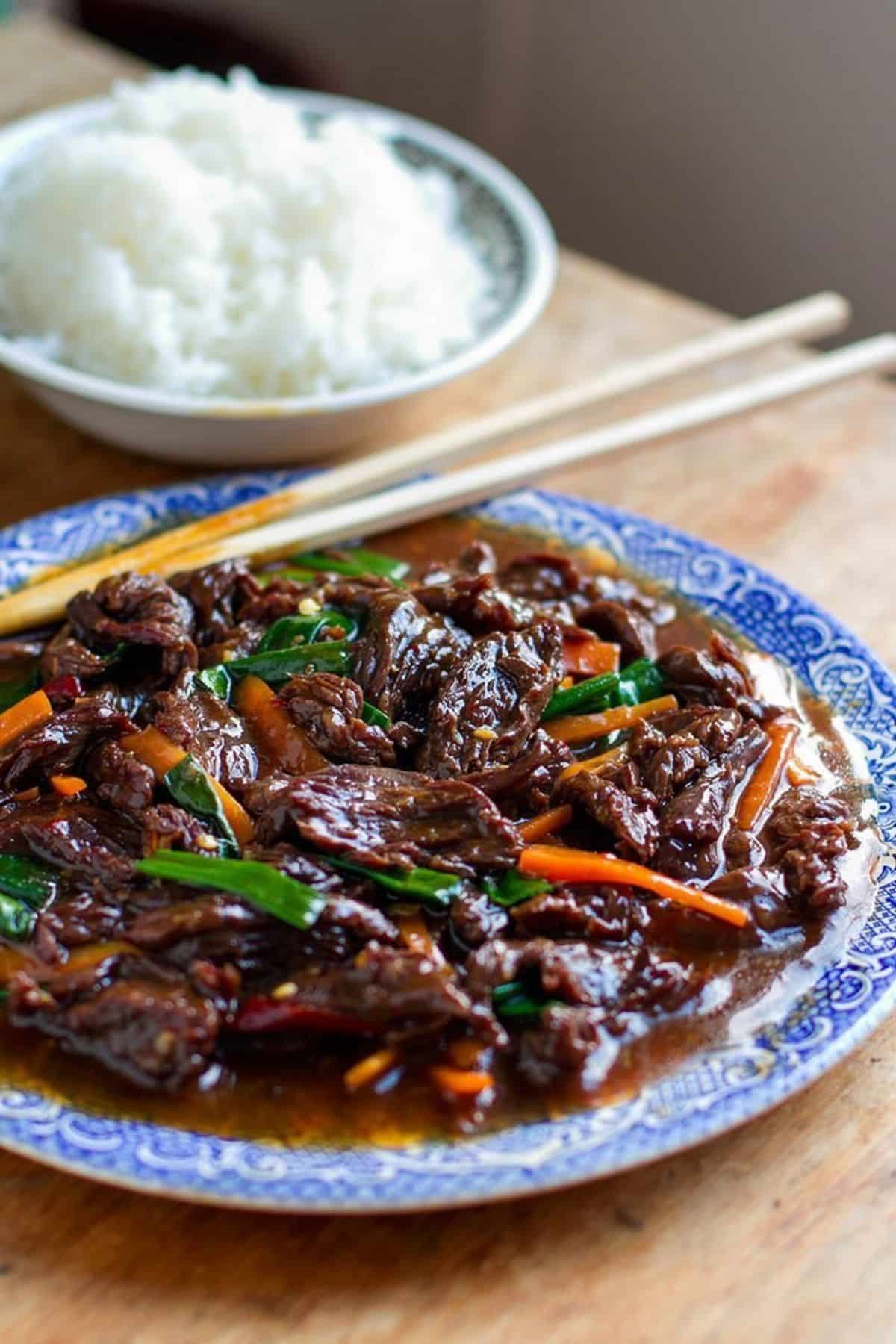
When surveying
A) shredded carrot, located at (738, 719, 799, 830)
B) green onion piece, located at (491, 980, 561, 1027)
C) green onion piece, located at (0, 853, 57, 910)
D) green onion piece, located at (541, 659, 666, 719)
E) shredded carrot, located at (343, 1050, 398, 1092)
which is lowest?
green onion piece, located at (0, 853, 57, 910)

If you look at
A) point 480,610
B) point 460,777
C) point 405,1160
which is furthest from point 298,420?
point 405,1160

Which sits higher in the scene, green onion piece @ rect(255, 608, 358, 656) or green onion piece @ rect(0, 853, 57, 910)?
green onion piece @ rect(255, 608, 358, 656)

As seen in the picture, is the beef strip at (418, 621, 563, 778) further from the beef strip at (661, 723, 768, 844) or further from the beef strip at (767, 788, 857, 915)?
the beef strip at (767, 788, 857, 915)

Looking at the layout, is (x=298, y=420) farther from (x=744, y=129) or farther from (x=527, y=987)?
(x=744, y=129)

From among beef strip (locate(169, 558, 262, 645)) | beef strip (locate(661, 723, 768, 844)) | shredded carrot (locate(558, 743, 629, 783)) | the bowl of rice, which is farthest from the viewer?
the bowl of rice

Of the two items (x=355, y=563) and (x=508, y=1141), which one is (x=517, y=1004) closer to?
(x=508, y=1141)

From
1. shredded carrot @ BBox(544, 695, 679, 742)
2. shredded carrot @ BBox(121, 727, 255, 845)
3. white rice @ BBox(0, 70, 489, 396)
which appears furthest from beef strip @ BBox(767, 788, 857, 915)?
white rice @ BBox(0, 70, 489, 396)

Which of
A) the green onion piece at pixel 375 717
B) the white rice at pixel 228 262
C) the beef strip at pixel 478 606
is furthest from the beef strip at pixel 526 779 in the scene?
the white rice at pixel 228 262
